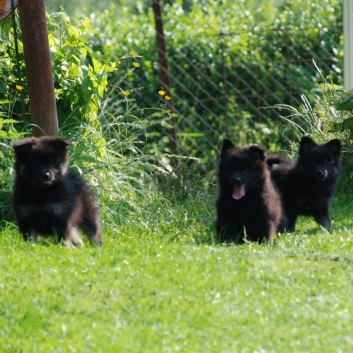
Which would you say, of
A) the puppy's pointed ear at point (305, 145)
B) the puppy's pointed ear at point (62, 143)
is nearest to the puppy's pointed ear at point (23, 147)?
the puppy's pointed ear at point (62, 143)

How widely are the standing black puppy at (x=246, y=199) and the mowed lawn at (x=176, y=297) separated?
47 cm

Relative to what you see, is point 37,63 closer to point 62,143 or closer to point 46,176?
point 62,143

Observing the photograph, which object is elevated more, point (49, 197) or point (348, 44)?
point (348, 44)

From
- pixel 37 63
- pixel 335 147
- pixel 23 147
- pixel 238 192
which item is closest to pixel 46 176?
pixel 23 147

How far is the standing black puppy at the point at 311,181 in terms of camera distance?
27.5ft

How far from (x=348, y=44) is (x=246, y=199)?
176 inches

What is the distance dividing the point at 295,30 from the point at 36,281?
28.8ft

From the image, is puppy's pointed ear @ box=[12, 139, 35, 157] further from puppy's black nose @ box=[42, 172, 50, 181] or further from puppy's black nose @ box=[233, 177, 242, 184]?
puppy's black nose @ box=[233, 177, 242, 184]

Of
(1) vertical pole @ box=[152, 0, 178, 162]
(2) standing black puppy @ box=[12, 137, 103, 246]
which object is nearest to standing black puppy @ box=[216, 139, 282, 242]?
(2) standing black puppy @ box=[12, 137, 103, 246]

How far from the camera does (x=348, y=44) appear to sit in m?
11.3

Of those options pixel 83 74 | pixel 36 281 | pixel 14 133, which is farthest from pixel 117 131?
pixel 36 281

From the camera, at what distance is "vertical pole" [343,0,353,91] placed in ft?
36.8

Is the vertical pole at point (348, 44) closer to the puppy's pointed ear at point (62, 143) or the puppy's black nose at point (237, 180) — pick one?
the puppy's black nose at point (237, 180)

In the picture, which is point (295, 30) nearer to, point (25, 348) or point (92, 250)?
point (92, 250)
